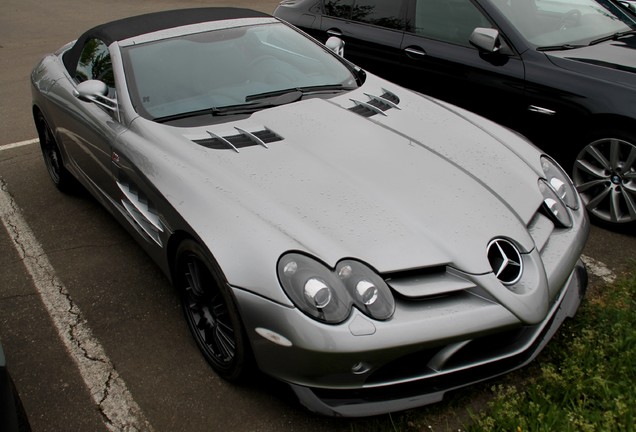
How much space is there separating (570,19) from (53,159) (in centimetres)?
402

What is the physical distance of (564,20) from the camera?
4750 millimetres

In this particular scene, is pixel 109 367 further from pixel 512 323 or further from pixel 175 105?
pixel 512 323

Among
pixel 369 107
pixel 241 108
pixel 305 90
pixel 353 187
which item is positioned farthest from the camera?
pixel 305 90

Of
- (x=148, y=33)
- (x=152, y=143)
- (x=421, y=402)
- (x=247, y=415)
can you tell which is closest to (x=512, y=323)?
(x=421, y=402)

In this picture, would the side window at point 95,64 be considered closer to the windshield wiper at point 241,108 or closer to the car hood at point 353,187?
the windshield wiper at point 241,108

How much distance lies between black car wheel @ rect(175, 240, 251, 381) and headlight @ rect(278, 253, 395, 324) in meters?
0.29

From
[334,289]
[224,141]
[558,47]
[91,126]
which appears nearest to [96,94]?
[91,126]

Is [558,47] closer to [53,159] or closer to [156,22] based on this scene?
[156,22]

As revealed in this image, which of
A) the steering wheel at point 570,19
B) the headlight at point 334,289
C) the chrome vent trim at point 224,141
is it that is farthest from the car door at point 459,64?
the headlight at point 334,289

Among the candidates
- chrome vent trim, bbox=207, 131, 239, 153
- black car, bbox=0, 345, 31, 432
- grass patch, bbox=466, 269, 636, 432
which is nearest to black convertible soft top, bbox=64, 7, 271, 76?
chrome vent trim, bbox=207, 131, 239, 153

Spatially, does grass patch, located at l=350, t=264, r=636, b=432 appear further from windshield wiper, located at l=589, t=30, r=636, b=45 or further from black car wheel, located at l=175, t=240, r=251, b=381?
windshield wiper, located at l=589, t=30, r=636, b=45

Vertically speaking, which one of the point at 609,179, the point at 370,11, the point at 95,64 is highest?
the point at 370,11

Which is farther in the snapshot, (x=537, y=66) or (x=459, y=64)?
(x=459, y=64)

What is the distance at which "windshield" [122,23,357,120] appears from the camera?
351 centimetres
